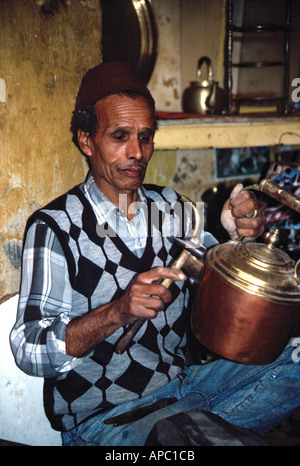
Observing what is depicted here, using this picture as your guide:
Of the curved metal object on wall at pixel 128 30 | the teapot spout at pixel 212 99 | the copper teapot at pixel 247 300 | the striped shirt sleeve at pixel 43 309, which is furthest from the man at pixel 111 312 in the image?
the teapot spout at pixel 212 99

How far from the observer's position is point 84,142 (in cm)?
159

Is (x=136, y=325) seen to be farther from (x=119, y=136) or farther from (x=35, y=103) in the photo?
(x=35, y=103)

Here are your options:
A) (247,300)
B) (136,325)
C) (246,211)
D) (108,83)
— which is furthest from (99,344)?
(108,83)

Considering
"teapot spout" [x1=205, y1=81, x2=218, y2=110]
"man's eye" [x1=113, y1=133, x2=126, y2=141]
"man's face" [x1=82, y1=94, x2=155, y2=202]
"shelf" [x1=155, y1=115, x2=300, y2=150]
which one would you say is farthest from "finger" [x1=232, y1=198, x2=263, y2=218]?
"teapot spout" [x1=205, y1=81, x2=218, y2=110]

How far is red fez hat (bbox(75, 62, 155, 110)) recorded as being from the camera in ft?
4.79

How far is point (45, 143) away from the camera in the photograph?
1.50 metres

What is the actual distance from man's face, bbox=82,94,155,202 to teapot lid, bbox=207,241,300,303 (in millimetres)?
553

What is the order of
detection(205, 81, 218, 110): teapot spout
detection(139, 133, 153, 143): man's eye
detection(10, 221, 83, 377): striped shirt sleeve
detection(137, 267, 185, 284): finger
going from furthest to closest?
detection(205, 81, 218, 110): teapot spout → detection(139, 133, 153, 143): man's eye → detection(10, 221, 83, 377): striped shirt sleeve → detection(137, 267, 185, 284): finger

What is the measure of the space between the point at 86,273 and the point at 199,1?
3.00m

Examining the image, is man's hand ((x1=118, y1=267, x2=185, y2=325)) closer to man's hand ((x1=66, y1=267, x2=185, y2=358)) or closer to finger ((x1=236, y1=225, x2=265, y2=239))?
man's hand ((x1=66, y1=267, x2=185, y2=358))

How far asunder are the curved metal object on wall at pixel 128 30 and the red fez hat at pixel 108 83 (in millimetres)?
611

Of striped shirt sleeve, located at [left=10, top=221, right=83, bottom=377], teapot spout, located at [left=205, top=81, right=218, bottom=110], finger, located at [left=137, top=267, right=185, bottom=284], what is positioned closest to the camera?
finger, located at [left=137, top=267, right=185, bottom=284]

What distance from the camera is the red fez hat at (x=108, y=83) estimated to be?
1.46 m

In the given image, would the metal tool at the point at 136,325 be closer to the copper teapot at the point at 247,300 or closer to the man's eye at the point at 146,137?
the copper teapot at the point at 247,300
